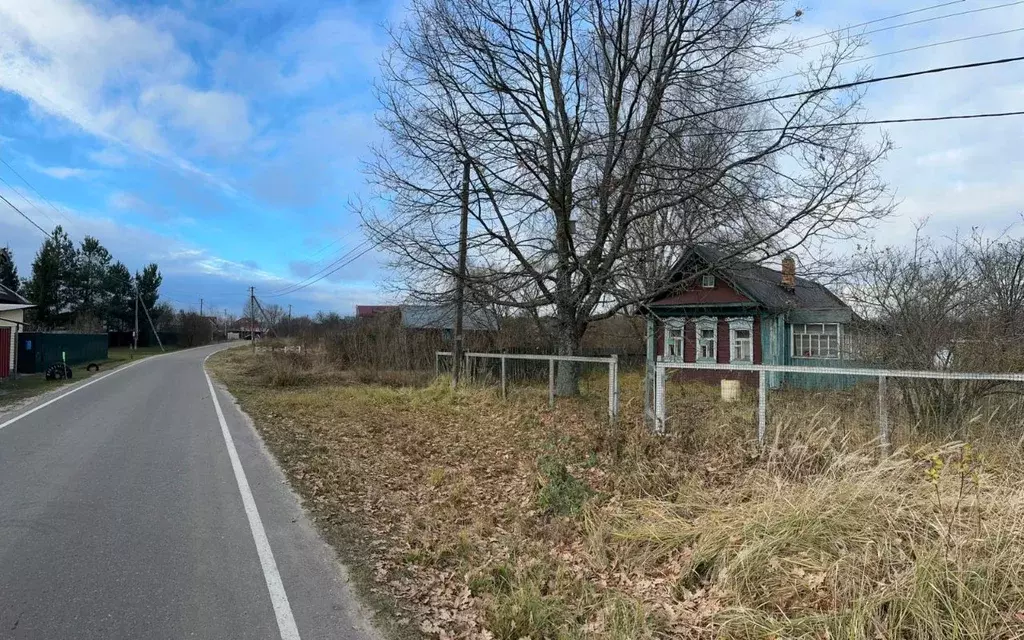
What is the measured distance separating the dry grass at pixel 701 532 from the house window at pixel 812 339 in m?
17.4

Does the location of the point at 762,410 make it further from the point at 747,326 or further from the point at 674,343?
the point at 674,343

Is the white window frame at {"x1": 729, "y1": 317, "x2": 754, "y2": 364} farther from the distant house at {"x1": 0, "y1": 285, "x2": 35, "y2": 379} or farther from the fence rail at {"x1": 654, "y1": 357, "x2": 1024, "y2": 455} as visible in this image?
the distant house at {"x1": 0, "y1": 285, "x2": 35, "y2": 379}

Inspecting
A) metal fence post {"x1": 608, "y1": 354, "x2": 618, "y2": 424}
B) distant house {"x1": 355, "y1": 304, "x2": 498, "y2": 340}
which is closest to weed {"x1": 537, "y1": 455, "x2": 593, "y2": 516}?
metal fence post {"x1": 608, "y1": 354, "x2": 618, "y2": 424}

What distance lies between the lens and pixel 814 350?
999 inches

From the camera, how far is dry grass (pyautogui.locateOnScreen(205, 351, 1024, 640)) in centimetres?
390

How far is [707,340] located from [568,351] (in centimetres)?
1082

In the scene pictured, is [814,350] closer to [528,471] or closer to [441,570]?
[528,471]

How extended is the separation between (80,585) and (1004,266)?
1406cm

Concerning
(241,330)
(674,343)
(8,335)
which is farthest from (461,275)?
(241,330)

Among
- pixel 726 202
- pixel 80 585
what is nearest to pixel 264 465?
pixel 80 585

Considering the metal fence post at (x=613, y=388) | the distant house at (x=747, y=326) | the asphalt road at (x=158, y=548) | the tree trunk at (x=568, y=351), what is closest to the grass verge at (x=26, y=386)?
the asphalt road at (x=158, y=548)

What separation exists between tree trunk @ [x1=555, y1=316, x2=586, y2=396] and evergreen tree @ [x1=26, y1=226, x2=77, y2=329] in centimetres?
5984

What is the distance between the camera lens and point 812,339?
2559cm

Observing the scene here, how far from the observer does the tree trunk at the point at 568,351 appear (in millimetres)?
16422
